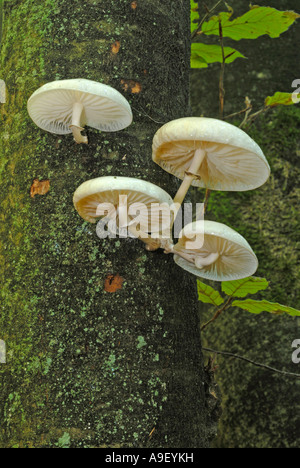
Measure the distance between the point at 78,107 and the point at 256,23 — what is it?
48.9 inches

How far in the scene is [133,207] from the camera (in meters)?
1.68

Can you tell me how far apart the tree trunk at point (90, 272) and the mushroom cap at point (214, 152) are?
9cm

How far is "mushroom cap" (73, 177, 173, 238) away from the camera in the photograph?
1.50 meters

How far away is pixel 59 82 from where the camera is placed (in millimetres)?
1625

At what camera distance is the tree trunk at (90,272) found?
150 cm

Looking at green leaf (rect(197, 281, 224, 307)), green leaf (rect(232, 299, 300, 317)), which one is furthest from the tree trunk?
green leaf (rect(197, 281, 224, 307))

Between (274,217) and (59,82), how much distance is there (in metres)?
2.17

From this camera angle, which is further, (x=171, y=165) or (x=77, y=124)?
(x=171, y=165)

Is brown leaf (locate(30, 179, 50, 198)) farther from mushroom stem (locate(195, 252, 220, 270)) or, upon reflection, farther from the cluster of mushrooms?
mushroom stem (locate(195, 252, 220, 270))

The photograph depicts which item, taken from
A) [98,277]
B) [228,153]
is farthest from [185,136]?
[98,277]

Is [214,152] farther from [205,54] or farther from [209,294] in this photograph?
[205,54]

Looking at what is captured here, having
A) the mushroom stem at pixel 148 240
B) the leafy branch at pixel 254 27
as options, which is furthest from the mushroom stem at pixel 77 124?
the leafy branch at pixel 254 27

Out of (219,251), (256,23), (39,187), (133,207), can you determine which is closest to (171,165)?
(133,207)

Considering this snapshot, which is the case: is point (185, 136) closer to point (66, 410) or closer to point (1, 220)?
point (1, 220)
